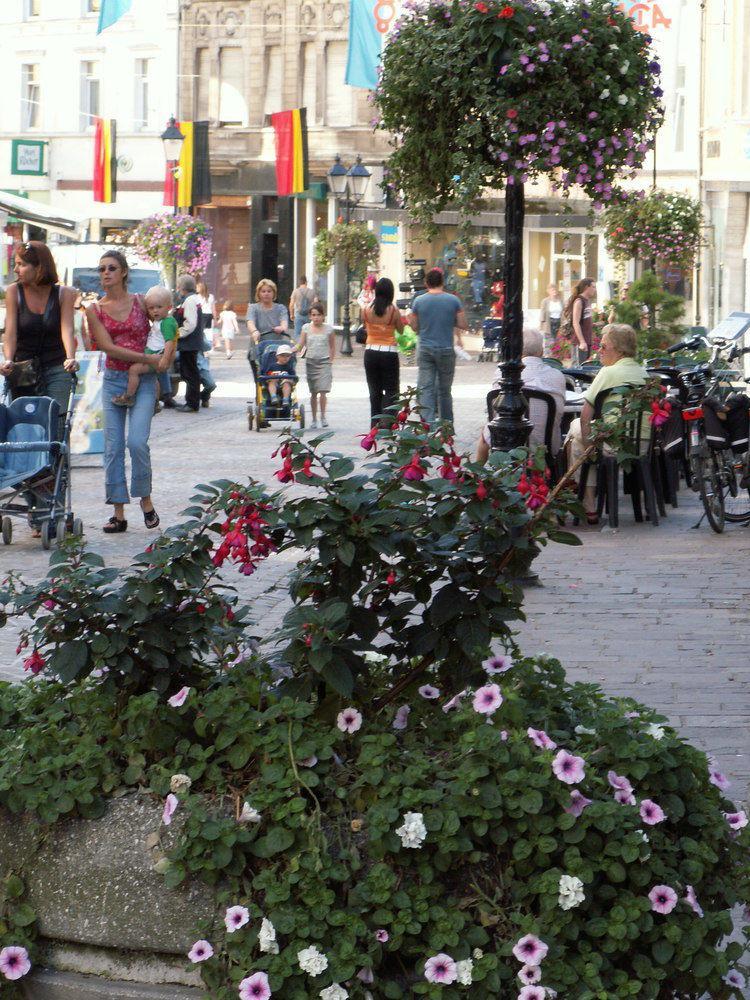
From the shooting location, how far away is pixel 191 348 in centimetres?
2173

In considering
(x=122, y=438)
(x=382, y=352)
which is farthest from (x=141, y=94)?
(x=122, y=438)

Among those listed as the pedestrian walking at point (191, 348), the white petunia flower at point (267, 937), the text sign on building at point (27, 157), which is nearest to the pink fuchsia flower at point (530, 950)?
the white petunia flower at point (267, 937)

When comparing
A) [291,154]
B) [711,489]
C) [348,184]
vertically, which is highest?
[291,154]

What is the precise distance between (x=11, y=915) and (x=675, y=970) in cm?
139

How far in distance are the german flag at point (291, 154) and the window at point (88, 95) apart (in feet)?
36.9

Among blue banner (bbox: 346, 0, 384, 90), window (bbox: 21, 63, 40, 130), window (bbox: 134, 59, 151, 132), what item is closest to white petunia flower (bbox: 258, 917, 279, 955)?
blue banner (bbox: 346, 0, 384, 90)

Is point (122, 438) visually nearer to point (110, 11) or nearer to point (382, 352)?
point (382, 352)

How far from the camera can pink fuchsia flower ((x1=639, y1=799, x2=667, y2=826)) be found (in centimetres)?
348

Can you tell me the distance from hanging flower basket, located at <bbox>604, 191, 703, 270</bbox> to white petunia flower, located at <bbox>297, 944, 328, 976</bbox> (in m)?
21.7

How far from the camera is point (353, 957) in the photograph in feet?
10.9

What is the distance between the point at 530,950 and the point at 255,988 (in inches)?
21.4

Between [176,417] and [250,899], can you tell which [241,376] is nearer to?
[176,417]

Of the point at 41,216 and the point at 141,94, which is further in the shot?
the point at 141,94

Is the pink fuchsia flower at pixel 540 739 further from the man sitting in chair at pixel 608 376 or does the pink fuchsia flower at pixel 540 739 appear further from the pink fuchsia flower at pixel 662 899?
the man sitting in chair at pixel 608 376
